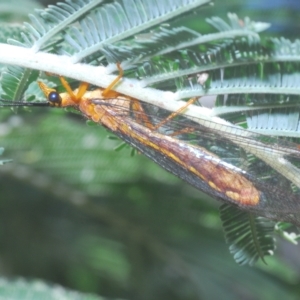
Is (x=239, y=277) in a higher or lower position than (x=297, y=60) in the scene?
lower

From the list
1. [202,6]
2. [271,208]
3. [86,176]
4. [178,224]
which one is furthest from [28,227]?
[202,6]

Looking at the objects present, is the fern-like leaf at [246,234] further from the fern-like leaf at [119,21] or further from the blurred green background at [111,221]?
the blurred green background at [111,221]

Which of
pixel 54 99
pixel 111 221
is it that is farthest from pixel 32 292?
pixel 111 221

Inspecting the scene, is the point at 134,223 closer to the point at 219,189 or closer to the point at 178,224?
the point at 178,224

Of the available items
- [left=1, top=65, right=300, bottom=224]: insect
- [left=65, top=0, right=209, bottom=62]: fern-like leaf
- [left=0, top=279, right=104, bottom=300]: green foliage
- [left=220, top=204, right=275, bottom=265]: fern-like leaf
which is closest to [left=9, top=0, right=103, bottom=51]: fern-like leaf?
[left=65, top=0, right=209, bottom=62]: fern-like leaf

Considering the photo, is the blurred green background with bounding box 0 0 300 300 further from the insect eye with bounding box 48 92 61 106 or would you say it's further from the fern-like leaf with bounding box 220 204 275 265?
the fern-like leaf with bounding box 220 204 275 265

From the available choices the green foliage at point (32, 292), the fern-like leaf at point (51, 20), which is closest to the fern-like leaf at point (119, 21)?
the fern-like leaf at point (51, 20)

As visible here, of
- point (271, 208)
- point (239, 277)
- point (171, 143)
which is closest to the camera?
point (271, 208)
